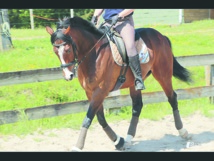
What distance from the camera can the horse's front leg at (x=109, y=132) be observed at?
5.01 meters

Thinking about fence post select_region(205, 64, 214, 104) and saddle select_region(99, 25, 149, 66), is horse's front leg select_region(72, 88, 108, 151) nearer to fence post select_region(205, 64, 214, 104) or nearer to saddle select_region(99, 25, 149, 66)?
saddle select_region(99, 25, 149, 66)

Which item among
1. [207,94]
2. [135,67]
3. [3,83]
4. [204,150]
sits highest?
[135,67]

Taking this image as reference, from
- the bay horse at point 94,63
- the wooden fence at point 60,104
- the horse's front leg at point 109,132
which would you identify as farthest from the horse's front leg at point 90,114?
the wooden fence at point 60,104

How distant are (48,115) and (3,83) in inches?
36.3

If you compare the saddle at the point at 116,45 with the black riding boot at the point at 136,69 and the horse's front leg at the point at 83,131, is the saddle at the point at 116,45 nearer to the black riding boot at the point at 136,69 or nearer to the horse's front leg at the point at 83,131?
the black riding boot at the point at 136,69

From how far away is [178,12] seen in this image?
20734 mm

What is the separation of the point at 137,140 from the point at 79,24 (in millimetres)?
2216

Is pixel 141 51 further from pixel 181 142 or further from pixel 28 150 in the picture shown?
pixel 28 150

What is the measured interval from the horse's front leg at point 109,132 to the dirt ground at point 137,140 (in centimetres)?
13

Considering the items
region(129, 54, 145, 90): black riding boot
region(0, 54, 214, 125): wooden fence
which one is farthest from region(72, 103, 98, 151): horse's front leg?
region(0, 54, 214, 125): wooden fence

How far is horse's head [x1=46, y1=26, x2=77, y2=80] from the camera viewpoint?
13.7 ft

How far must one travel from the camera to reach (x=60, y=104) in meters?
5.89

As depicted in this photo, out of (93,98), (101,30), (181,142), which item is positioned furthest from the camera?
(181,142)

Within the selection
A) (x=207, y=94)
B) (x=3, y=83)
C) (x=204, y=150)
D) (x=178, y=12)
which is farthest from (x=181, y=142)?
(x=178, y=12)
